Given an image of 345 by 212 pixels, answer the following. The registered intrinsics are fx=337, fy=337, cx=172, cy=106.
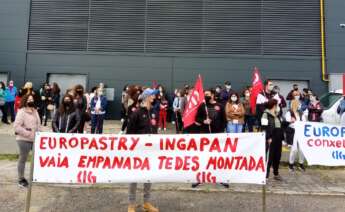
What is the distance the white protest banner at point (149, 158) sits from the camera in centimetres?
518

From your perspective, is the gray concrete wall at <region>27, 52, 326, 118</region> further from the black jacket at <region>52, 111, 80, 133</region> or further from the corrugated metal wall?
the black jacket at <region>52, 111, 80, 133</region>

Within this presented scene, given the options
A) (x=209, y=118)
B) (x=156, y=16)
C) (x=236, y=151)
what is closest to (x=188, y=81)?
(x=156, y=16)

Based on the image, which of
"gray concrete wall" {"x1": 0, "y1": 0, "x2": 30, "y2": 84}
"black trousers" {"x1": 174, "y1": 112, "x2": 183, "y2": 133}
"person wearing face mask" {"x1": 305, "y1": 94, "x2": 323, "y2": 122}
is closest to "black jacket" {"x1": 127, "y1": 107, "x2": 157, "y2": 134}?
"person wearing face mask" {"x1": 305, "y1": 94, "x2": 323, "y2": 122}

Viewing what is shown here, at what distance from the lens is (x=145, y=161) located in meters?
5.27

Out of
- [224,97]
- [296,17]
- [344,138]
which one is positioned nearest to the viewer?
[344,138]

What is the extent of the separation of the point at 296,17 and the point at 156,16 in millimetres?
7826

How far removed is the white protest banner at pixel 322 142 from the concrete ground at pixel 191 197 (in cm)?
55

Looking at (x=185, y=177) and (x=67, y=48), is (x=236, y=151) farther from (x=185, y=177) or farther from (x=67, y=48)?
(x=67, y=48)

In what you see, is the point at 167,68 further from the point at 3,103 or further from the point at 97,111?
the point at 3,103

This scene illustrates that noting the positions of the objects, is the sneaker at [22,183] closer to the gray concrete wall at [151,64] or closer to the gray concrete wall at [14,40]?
the gray concrete wall at [151,64]

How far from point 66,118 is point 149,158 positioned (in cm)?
306

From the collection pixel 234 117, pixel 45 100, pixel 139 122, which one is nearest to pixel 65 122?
pixel 139 122

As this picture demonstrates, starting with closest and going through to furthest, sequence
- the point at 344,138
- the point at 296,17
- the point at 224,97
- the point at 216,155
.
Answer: the point at 216,155, the point at 344,138, the point at 224,97, the point at 296,17

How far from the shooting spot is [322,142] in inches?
299
